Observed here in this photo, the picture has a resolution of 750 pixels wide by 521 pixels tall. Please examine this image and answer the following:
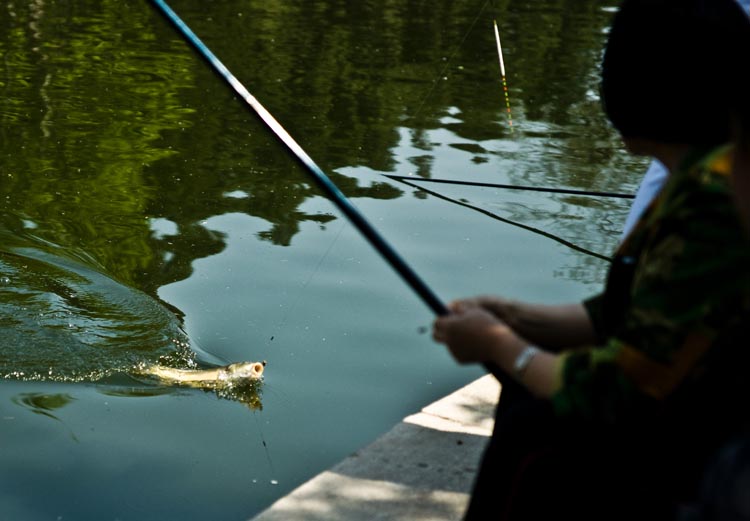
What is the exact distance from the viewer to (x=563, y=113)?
1099 centimetres

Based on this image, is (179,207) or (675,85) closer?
(675,85)

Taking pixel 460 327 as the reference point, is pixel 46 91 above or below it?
below

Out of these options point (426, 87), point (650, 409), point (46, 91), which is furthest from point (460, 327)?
point (426, 87)

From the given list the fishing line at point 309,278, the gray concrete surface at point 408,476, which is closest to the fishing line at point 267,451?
the gray concrete surface at point 408,476

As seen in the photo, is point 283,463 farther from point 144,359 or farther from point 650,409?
point 650,409

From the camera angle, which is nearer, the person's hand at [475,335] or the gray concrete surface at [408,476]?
the person's hand at [475,335]

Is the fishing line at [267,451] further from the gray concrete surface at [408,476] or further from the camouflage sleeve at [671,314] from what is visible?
the camouflage sleeve at [671,314]

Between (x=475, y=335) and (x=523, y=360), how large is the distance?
0.33ft

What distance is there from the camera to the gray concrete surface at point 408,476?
11.3 ft

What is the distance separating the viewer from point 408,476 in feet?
12.1

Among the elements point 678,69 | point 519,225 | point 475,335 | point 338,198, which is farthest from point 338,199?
point 519,225

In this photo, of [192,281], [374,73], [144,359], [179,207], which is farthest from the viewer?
[374,73]

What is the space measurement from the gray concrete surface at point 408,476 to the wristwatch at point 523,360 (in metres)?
1.42

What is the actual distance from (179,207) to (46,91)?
3.27 m
